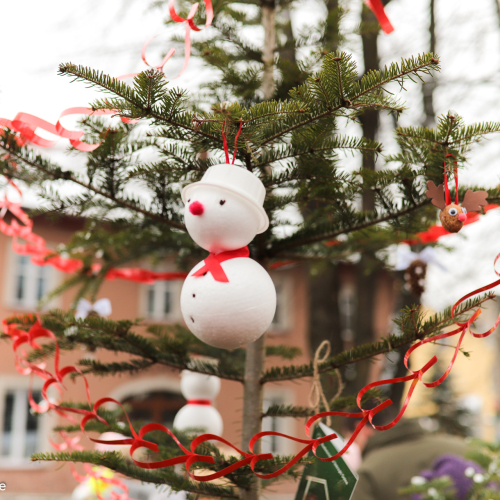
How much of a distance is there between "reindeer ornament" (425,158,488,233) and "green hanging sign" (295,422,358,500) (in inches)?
24.0

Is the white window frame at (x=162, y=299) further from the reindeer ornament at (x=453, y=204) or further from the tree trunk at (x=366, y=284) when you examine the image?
the reindeer ornament at (x=453, y=204)

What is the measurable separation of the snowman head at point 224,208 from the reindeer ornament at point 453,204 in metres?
0.39

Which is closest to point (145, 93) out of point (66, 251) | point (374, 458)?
point (66, 251)

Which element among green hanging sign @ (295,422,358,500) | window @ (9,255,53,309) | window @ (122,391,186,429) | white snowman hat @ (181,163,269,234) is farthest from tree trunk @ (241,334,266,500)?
window @ (122,391,186,429)

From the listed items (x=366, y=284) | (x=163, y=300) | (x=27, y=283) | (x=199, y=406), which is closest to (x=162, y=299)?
(x=163, y=300)

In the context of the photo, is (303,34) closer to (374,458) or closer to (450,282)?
(374,458)

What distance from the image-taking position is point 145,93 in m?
1.04

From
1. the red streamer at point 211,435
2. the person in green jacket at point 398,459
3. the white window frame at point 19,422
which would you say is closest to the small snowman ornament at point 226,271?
the red streamer at point 211,435

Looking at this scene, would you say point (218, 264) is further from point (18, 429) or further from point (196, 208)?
point (18, 429)

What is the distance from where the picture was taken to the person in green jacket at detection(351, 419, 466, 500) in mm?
2779

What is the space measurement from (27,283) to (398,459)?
682 cm

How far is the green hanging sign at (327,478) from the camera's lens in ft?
4.13

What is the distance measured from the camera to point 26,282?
812 cm

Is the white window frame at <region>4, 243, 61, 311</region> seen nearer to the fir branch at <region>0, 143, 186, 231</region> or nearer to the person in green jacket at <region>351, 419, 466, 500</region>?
the person in green jacket at <region>351, 419, 466, 500</region>
